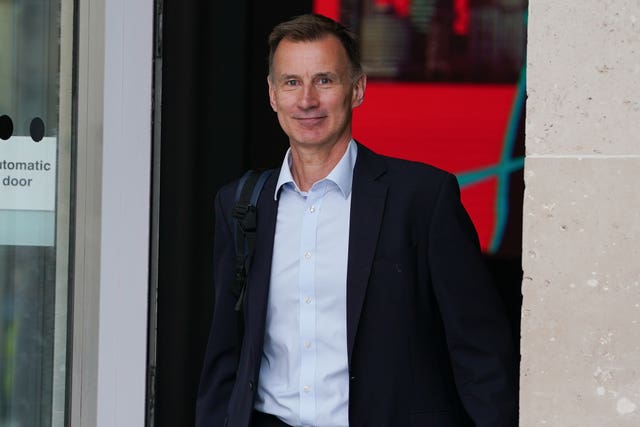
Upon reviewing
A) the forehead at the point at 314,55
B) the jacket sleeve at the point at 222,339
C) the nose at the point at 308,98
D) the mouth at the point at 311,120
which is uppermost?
the forehead at the point at 314,55

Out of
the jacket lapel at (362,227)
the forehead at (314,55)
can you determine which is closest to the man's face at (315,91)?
the forehead at (314,55)

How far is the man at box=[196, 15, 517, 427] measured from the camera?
259 cm

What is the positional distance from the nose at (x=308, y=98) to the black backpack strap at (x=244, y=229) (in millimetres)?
290

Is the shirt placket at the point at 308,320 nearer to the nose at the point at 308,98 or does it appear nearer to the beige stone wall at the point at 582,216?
the nose at the point at 308,98

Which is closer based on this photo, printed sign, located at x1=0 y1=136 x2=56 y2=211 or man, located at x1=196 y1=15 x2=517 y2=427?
man, located at x1=196 y1=15 x2=517 y2=427

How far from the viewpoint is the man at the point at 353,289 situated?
2594mm

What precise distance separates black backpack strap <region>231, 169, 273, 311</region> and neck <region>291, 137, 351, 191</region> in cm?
14

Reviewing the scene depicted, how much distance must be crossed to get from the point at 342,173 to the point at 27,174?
135cm

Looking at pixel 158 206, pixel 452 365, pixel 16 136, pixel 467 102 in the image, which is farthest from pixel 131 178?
pixel 467 102

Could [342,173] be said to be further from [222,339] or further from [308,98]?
[222,339]

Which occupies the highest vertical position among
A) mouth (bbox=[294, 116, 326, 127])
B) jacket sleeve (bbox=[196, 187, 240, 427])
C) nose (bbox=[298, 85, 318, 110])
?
nose (bbox=[298, 85, 318, 110])

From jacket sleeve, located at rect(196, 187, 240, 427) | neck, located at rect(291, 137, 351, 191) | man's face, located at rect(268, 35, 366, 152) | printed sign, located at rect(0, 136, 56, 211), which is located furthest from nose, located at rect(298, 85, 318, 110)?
printed sign, located at rect(0, 136, 56, 211)

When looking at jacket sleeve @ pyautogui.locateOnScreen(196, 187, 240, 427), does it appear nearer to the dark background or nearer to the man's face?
the man's face

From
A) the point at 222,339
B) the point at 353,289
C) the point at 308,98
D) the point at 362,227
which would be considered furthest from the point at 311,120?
the point at 222,339
